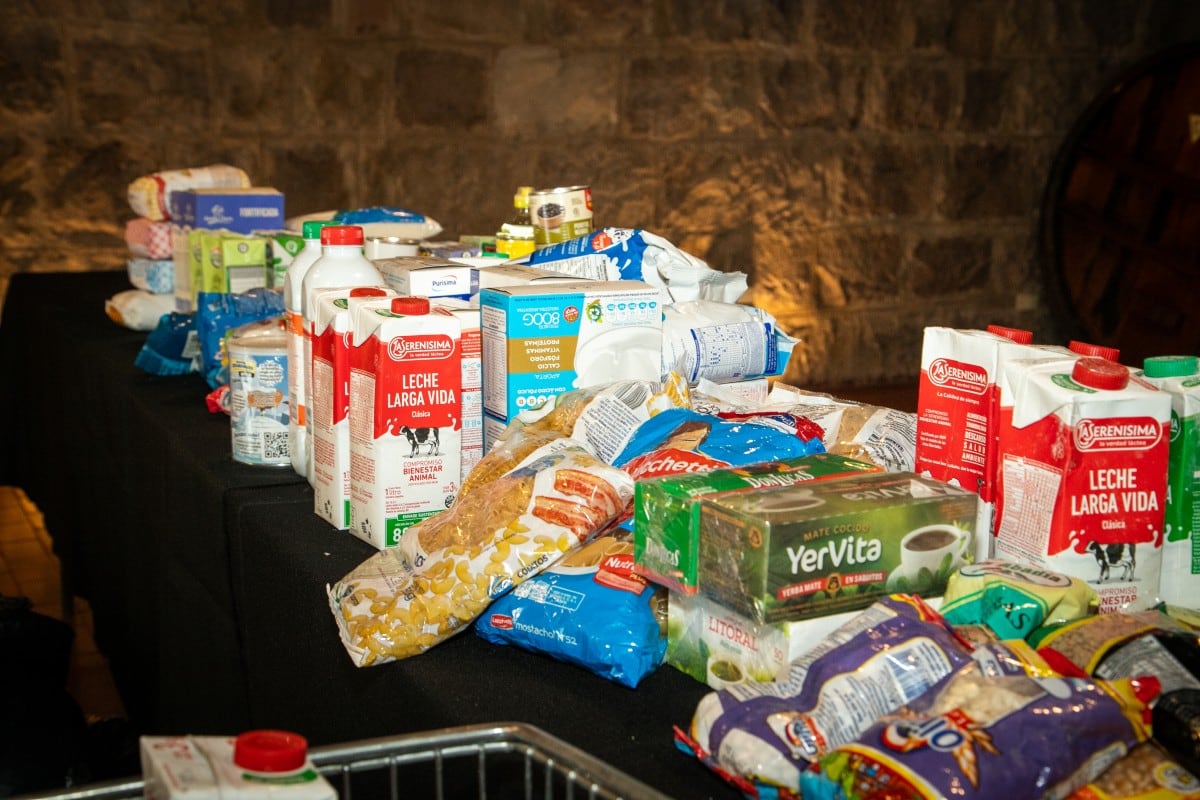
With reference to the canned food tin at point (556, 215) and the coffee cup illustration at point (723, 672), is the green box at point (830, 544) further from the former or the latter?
Answer: the canned food tin at point (556, 215)

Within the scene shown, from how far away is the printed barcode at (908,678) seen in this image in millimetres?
834

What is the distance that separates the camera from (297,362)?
4.98 feet

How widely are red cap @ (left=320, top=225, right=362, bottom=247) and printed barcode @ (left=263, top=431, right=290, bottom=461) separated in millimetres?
268

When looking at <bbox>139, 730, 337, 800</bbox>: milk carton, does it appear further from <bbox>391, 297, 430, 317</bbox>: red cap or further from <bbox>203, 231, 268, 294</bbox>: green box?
<bbox>203, 231, 268, 294</bbox>: green box

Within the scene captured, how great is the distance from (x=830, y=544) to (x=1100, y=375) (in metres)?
0.27

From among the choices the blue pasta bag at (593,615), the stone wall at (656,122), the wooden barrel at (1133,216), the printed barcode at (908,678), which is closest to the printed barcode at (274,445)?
the blue pasta bag at (593,615)

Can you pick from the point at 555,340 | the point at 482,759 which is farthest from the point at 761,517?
the point at 555,340

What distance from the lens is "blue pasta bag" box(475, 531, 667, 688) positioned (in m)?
1.03

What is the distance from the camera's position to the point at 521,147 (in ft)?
14.3

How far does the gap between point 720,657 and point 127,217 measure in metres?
3.35

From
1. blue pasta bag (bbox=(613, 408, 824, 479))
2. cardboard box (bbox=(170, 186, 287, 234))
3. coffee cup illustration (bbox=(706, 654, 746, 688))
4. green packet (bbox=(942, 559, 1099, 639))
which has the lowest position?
coffee cup illustration (bbox=(706, 654, 746, 688))

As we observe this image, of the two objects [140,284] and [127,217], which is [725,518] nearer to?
[140,284]

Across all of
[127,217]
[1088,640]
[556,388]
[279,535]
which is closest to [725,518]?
[1088,640]

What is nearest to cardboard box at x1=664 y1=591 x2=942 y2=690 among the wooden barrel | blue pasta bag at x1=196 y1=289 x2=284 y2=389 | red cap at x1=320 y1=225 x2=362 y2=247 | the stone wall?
red cap at x1=320 y1=225 x2=362 y2=247
